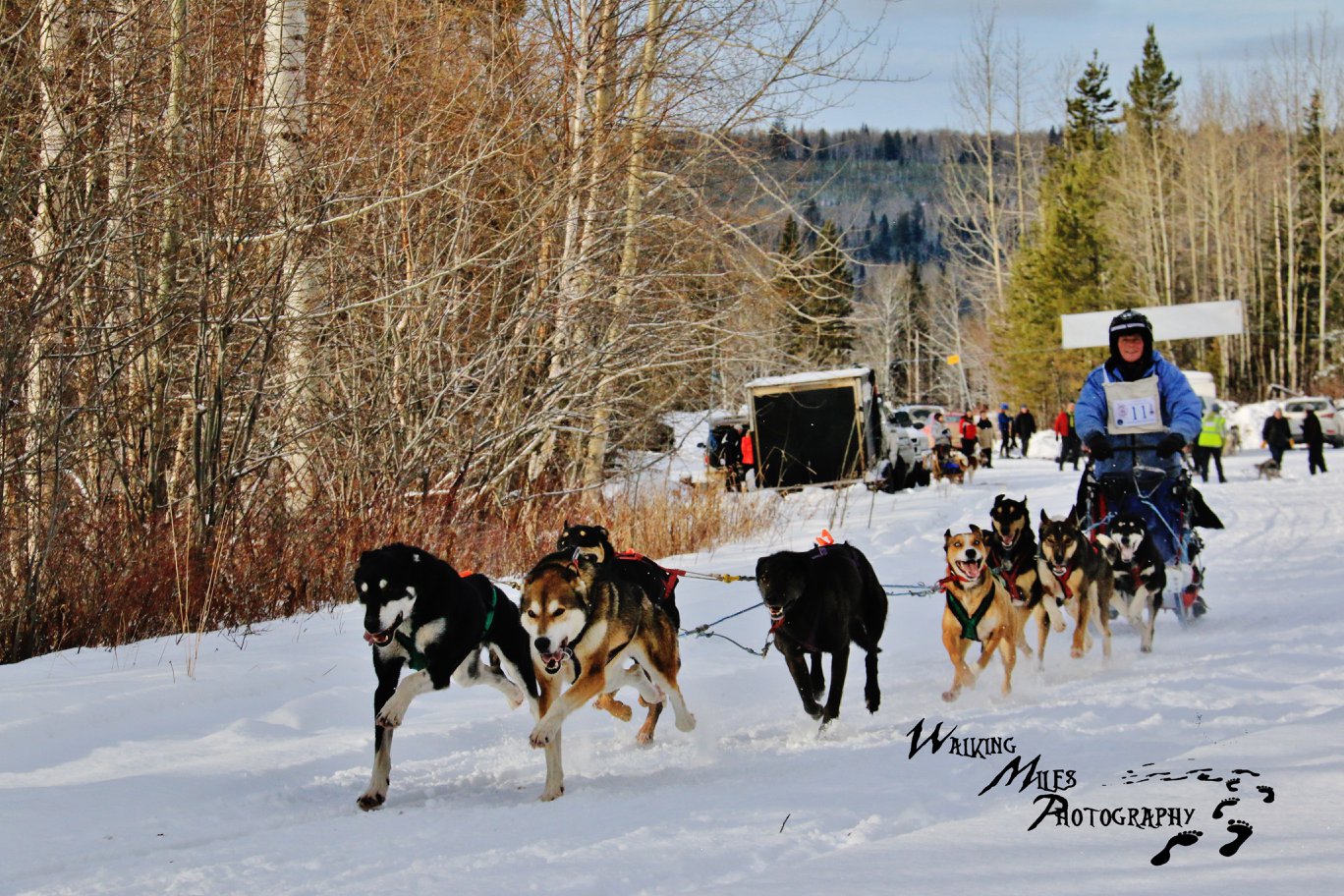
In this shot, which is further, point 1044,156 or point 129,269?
point 1044,156

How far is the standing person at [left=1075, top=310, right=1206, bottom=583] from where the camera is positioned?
27.1ft

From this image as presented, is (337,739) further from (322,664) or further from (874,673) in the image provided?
(874,673)

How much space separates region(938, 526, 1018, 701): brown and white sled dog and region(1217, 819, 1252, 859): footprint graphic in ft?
9.06

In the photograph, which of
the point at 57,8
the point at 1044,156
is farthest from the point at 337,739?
the point at 1044,156

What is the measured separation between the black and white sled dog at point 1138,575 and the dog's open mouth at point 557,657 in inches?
169

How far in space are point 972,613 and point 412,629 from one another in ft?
10.0

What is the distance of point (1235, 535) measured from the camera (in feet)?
47.9

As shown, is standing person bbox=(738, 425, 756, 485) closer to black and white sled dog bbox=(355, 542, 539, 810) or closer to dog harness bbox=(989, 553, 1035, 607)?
dog harness bbox=(989, 553, 1035, 607)

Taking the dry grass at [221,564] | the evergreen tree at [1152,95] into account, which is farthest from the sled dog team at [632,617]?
the evergreen tree at [1152,95]

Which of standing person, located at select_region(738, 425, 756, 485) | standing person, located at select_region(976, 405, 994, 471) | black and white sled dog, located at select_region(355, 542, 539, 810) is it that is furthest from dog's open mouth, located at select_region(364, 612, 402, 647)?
standing person, located at select_region(976, 405, 994, 471)

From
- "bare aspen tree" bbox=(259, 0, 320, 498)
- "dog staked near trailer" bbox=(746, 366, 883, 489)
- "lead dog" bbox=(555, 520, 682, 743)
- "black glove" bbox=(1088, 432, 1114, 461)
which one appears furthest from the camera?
"dog staked near trailer" bbox=(746, 366, 883, 489)

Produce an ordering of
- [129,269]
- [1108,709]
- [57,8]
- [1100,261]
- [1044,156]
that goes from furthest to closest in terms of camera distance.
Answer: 1. [1044,156]
2. [1100,261]
3. [129,269]
4. [57,8]
5. [1108,709]

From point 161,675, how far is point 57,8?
389cm

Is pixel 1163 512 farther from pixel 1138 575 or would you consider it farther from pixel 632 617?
pixel 632 617
